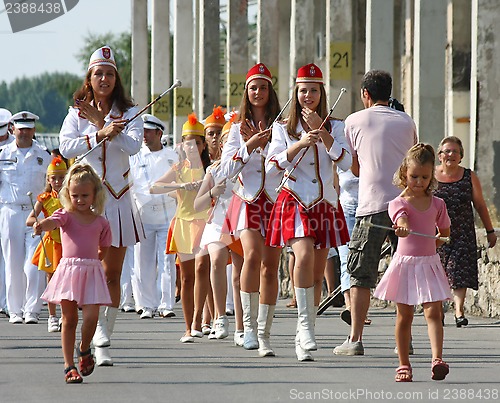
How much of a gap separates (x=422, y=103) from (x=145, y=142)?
330 centimetres

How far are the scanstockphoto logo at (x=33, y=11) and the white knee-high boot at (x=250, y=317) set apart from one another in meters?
8.39

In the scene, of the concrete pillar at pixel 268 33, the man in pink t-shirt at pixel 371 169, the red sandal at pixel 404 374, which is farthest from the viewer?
the concrete pillar at pixel 268 33

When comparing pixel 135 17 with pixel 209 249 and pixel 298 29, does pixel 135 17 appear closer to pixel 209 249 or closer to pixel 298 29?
pixel 298 29

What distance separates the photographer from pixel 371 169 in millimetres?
11891

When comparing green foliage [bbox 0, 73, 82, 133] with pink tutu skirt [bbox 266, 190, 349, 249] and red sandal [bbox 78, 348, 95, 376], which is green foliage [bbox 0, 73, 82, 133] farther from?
red sandal [bbox 78, 348, 95, 376]

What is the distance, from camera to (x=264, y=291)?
12039 millimetres

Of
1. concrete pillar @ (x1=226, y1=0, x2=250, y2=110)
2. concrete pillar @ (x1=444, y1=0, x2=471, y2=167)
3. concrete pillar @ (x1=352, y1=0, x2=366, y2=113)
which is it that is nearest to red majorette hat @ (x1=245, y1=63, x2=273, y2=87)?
concrete pillar @ (x1=444, y1=0, x2=471, y2=167)

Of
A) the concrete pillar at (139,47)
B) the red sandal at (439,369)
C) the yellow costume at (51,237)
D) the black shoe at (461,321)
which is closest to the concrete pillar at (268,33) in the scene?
the yellow costume at (51,237)

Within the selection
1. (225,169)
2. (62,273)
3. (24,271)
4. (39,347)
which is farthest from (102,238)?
(24,271)

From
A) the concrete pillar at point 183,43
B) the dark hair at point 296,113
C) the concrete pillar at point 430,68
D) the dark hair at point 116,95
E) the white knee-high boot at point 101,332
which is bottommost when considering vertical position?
the white knee-high boot at point 101,332

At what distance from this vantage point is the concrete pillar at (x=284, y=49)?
112ft

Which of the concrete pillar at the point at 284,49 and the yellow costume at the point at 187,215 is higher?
the concrete pillar at the point at 284,49

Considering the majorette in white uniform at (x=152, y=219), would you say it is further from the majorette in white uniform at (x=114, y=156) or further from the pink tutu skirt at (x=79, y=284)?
the pink tutu skirt at (x=79, y=284)

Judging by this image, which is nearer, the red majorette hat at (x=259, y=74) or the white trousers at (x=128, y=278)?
the red majorette hat at (x=259, y=74)
